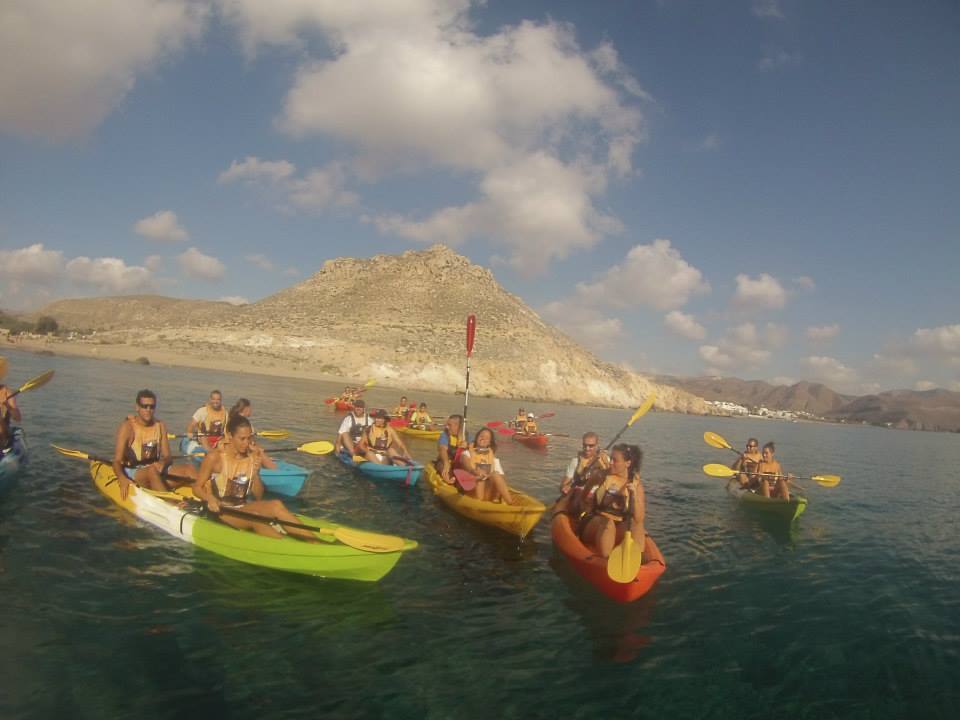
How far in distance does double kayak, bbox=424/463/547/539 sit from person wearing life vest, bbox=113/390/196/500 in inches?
196

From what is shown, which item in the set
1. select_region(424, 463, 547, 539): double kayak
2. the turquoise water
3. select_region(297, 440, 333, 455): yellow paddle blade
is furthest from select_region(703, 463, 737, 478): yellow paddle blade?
select_region(297, 440, 333, 455): yellow paddle blade

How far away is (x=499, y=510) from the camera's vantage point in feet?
32.8

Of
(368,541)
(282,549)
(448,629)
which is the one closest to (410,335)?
(282,549)

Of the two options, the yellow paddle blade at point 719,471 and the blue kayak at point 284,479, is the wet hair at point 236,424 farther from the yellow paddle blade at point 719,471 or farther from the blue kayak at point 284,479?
the yellow paddle blade at point 719,471

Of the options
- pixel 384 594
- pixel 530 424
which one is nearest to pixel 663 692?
pixel 384 594

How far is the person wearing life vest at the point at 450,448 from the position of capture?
12.6 metres

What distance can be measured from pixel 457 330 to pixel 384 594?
75146 millimetres

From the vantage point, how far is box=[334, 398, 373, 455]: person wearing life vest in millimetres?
15242

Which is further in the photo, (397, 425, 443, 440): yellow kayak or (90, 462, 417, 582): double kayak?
(397, 425, 443, 440): yellow kayak

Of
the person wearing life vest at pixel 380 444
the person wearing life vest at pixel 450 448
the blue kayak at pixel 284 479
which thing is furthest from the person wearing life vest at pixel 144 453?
the person wearing life vest at pixel 450 448

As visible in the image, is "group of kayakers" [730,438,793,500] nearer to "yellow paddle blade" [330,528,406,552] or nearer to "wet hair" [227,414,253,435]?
"yellow paddle blade" [330,528,406,552]

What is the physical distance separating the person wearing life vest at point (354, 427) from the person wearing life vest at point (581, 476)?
21.8ft

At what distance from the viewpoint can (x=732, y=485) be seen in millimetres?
17000

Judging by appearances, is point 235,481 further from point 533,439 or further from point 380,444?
point 533,439
